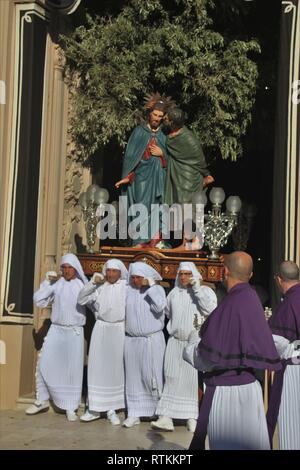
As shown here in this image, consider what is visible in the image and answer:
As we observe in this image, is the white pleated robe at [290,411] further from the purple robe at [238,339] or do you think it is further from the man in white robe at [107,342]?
the man in white robe at [107,342]

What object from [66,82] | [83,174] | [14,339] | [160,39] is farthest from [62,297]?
[160,39]

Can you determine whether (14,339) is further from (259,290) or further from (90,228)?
(259,290)

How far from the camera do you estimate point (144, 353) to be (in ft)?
25.8

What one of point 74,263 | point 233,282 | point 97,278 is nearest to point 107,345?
point 97,278

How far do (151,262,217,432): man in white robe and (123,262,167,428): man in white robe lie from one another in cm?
13

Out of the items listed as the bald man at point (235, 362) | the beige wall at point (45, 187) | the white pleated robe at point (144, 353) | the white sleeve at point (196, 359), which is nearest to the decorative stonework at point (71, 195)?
the beige wall at point (45, 187)

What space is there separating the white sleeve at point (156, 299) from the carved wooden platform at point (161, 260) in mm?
864

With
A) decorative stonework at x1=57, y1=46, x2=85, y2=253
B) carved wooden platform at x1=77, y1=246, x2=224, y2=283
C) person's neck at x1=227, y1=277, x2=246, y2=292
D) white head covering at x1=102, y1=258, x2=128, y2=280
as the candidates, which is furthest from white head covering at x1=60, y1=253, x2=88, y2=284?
person's neck at x1=227, y1=277, x2=246, y2=292

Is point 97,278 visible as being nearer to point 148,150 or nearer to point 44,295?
point 44,295

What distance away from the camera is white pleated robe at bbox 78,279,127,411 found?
7984 mm

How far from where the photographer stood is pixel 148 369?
7.86 meters

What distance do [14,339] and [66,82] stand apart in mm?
3516

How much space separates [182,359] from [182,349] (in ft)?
0.40
